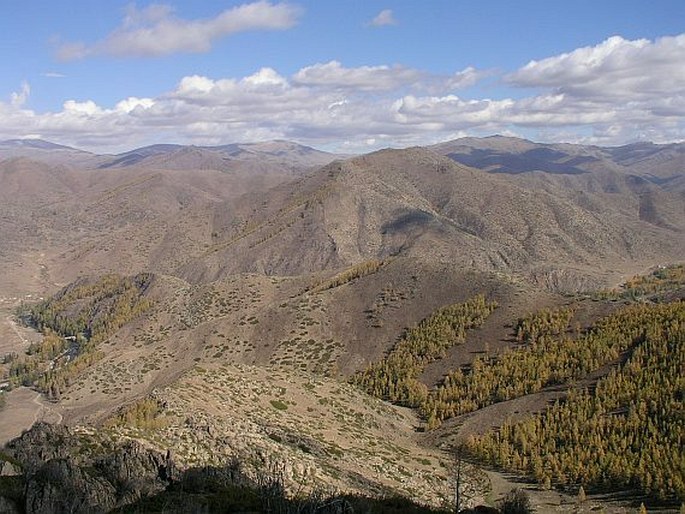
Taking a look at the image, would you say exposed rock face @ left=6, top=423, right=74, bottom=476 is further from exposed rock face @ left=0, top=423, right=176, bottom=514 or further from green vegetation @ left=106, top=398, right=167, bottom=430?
green vegetation @ left=106, top=398, right=167, bottom=430

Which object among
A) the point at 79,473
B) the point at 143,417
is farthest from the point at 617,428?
the point at 79,473

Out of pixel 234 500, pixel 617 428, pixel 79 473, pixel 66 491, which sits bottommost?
pixel 617 428

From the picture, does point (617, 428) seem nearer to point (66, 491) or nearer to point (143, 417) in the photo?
point (143, 417)

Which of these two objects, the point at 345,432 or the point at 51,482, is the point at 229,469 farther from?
the point at 345,432

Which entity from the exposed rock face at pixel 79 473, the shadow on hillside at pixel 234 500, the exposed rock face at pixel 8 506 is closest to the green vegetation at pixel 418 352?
the shadow on hillside at pixel 234 500

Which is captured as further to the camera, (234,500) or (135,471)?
(135,471)

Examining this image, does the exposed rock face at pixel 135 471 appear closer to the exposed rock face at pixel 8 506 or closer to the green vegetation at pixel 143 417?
the exposed rock face at pixel 8 506
